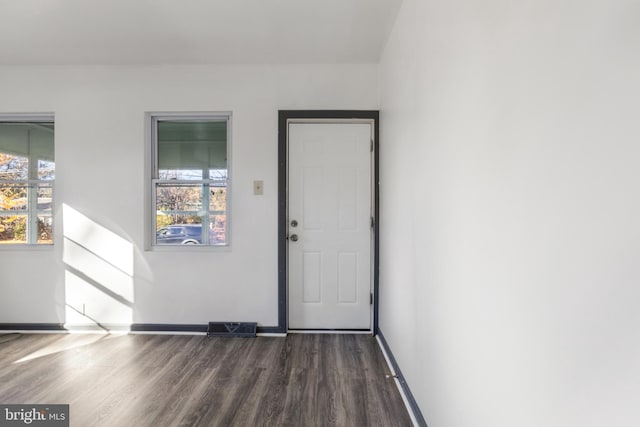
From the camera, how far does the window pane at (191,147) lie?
133 inches

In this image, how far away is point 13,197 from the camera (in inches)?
134

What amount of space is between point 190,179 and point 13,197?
5.86 feet

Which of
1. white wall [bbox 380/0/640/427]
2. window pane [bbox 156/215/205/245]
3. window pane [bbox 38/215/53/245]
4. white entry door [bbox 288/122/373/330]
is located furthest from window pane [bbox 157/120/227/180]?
white wall [bbox 380/0/640/427]

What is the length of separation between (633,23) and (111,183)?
3.73 metres

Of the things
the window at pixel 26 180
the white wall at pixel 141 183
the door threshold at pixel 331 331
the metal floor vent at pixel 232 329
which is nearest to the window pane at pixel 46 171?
the window at pixel 26 180

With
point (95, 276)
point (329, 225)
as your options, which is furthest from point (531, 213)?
point (95, 276)

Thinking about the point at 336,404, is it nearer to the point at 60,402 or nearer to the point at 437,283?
the point at 437,283

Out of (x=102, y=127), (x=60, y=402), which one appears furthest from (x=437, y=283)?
(x=102, y=127)

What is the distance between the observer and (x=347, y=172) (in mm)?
3297

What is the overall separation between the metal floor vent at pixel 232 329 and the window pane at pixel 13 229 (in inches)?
82.4

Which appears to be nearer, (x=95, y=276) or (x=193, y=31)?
(x=193, y=31)

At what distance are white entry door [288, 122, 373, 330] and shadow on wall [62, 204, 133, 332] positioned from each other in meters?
1.60

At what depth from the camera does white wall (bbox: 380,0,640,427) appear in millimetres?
631

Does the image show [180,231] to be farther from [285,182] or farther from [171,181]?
[285,182]
